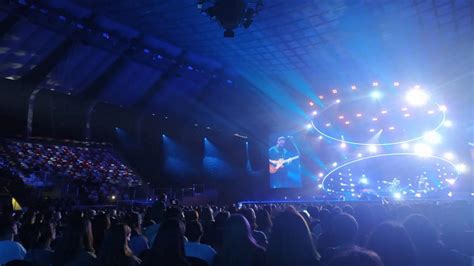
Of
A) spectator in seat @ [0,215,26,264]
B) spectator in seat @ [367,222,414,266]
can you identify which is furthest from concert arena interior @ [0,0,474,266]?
spectator in seat @ [367,222,414,266]

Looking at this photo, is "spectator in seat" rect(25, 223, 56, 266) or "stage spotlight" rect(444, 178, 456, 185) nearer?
"spectator in seat" rect(25, 223, 56, 266)

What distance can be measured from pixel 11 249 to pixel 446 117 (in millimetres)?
19177

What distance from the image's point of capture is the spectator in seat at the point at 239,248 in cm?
285

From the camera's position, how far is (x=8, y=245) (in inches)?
154

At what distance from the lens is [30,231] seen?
201 inches

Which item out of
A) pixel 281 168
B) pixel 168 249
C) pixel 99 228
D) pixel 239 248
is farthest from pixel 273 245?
pixel 281 168

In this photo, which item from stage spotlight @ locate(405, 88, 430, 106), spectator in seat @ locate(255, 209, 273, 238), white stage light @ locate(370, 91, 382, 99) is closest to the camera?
spectator in seat @ locate(255, 209, 273, 238)

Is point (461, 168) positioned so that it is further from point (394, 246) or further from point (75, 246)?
point (75, 246)

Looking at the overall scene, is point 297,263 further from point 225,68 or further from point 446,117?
point 446,117

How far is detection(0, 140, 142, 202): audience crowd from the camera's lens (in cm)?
1658

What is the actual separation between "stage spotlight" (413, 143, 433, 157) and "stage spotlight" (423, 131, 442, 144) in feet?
1.15

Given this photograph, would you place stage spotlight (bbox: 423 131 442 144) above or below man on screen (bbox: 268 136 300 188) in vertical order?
above

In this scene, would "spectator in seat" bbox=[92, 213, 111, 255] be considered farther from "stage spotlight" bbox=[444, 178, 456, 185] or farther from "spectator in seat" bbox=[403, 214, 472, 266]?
"stage spotlight" bbox=[444, 178, 456, 185]

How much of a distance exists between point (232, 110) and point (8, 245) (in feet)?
59.6
